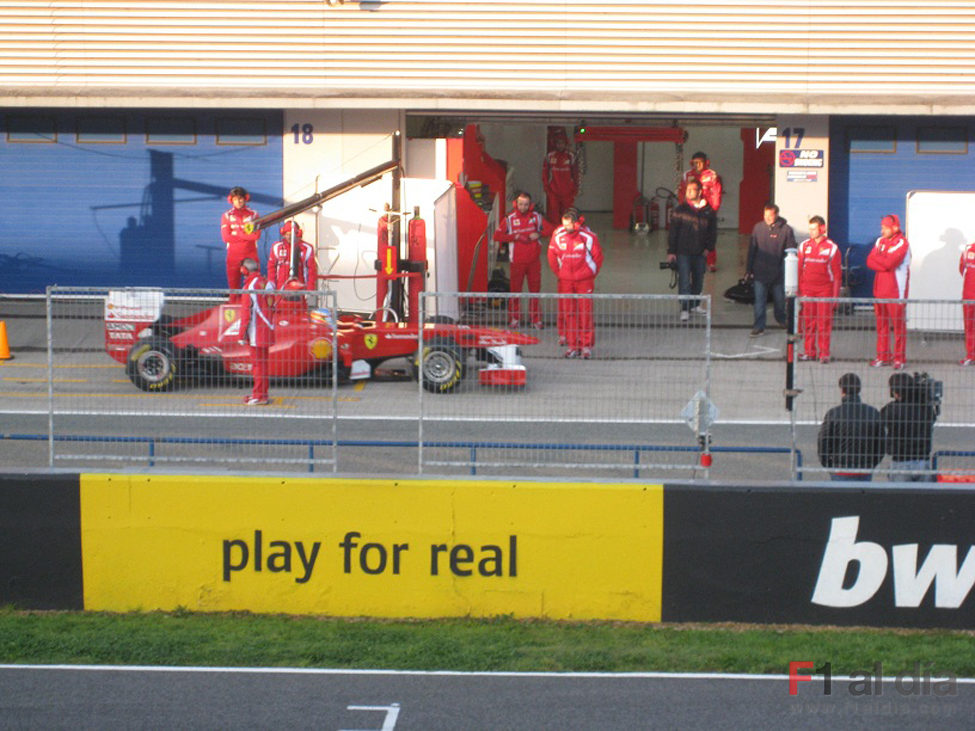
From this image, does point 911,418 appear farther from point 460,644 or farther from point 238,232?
point 238,232

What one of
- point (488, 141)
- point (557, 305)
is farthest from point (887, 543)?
point (488, 141)

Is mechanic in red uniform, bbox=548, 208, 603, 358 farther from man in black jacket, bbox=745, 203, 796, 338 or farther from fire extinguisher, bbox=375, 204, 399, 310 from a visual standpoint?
man in black jacket, bbox=745, 203, 796, 338

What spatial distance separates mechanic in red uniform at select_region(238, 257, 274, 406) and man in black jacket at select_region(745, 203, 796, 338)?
10152 millimetres

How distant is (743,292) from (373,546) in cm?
1395

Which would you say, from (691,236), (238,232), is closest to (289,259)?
(238,232)

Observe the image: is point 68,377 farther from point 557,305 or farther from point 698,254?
point 698,254

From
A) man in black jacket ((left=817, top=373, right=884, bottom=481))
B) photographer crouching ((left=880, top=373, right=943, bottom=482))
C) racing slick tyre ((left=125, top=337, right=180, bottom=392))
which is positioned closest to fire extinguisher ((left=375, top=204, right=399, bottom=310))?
racing slick tyre ((left=125, top=337, right=180, bottom=392))

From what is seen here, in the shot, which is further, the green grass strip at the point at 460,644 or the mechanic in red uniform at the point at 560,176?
the mechanic in red uniform at the point at 560,176

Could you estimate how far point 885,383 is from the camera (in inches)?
378

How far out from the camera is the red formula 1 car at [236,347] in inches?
387

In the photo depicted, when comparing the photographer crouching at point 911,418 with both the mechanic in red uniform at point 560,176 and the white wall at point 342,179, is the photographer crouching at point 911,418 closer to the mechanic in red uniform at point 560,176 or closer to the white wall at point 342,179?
the white wall at point 342,179

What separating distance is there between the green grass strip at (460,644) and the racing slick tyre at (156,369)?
155cm

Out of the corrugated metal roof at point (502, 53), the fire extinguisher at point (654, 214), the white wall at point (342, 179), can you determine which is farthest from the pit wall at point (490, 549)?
the fire extinguisher at point (654, 214)

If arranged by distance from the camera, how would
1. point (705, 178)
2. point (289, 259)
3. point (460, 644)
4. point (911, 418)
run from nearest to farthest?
point (460, 644), point (911, 418), point (289, 259), point (705, 178)
